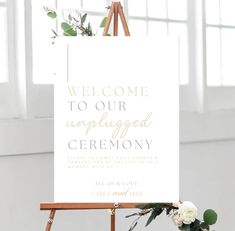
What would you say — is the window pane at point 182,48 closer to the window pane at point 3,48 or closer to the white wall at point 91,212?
the white wall at point 91,212

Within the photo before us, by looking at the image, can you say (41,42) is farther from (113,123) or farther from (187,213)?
(187,213)

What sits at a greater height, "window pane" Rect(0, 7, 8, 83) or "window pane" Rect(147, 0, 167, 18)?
"window pane" Rect(147, 0, 167, 18)

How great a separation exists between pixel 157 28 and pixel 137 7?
0.16 metres

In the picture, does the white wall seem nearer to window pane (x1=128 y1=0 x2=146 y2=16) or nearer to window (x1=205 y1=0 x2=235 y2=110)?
window (x1=205 y1=0 x2=235 y2=110)

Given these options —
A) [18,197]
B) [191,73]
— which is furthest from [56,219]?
[191,73]

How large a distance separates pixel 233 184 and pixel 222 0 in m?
1.02

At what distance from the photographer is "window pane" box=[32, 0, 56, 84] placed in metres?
2.61

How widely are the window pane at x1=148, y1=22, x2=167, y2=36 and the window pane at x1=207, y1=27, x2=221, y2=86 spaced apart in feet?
0.97

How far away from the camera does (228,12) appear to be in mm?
3477

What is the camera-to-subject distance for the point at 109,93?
2043 millimetres

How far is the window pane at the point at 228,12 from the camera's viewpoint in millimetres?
3433

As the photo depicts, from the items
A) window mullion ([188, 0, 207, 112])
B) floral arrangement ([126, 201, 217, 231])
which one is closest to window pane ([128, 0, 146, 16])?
window mullion ([188, 0, 207, 112])

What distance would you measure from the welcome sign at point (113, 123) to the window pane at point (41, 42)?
2.00ft

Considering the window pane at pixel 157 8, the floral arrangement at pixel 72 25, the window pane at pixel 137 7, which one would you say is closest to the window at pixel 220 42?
the window pane at pixel 157 8
